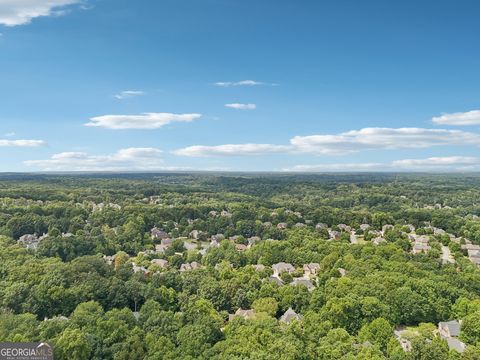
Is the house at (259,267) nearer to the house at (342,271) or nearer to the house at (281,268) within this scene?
the house at (281,268)

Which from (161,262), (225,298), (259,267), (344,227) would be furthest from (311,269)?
(344,227)

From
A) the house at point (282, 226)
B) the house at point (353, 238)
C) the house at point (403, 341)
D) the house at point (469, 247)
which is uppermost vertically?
the house at point (282, 226)

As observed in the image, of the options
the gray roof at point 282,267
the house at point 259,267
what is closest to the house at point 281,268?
the gray roof at point 282,267

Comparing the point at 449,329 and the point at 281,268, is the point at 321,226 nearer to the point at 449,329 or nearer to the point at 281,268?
the point at 281,268

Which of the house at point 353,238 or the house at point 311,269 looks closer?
the house at point 311,269

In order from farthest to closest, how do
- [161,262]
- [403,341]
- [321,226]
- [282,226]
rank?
[321,226], [282,226], [161,262], [403,341]

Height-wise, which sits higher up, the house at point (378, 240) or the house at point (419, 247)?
the house at point (378, 240)

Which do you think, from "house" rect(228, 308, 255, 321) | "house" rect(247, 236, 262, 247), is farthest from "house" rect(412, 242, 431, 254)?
"house" rect(228, 308, 255, 321)
